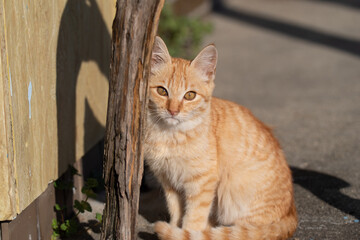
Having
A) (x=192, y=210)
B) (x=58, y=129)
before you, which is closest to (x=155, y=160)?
(x=192, y=210)

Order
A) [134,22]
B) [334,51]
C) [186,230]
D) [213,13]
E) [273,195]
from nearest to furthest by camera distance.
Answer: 1. [134,22]
2. [186,230]
3. [273,195]
4. [334,51]
5. [213,13]

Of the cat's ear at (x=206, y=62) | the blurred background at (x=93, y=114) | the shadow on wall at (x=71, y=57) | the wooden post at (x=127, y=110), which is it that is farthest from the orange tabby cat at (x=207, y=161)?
the shadow on wall at (x=71, y=57)

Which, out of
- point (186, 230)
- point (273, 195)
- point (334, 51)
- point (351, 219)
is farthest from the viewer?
point (334, 51)

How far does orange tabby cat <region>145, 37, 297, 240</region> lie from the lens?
10.8ft

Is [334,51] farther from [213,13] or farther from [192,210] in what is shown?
[192,210]

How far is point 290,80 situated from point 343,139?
225 centimetres

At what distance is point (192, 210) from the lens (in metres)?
3.43

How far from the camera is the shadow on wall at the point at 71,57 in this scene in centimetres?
340

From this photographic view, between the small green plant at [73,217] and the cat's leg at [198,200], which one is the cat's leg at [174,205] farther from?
the small green plant at [73,217]

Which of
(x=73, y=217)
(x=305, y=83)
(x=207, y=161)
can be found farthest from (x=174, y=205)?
(x=305, y=83)

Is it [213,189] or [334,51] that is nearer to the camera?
[213,189]

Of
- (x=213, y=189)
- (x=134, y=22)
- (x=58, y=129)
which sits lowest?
(x=213, y=189)

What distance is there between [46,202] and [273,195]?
152cm

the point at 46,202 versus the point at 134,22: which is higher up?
the point at 134,22
